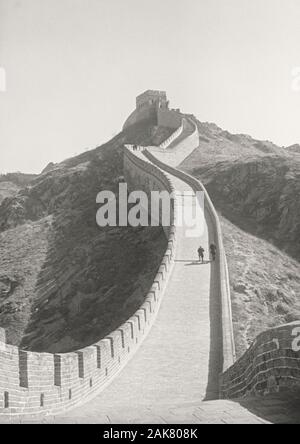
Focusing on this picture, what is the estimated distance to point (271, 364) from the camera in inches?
354

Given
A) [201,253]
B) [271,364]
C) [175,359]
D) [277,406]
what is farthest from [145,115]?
[277,406]

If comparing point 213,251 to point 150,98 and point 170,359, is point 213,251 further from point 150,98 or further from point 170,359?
point 150,98

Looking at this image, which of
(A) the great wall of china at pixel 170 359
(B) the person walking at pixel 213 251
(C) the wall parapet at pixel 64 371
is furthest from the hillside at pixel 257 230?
(C) the wall parapet at pixel 64 371

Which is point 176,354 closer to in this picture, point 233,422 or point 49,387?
point 49,387

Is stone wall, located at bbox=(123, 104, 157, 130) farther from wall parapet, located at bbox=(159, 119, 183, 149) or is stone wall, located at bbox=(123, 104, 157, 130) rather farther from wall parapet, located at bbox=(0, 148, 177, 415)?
wall parapet, located at bbox=(0, 148, 177, 415)

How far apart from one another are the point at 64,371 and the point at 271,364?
381cm

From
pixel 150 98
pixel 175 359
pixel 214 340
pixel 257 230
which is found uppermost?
pixel 150 98

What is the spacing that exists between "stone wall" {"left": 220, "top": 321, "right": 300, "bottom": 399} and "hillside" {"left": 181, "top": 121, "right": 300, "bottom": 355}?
6.23 meters

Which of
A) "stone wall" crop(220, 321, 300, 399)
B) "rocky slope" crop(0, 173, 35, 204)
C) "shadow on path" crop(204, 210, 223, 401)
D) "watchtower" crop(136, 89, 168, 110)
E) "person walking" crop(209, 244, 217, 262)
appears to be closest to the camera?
"stone wall" crop(220, 321, 300, 399)

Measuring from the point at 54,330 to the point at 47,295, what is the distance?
188 inches

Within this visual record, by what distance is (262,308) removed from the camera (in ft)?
70.5

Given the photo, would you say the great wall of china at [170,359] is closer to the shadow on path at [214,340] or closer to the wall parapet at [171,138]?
the shadow on path at [214,340]

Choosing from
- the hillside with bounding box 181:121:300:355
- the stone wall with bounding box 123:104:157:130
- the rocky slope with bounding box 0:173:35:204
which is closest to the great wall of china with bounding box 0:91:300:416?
the hillside with bounding box 181:121:300:355

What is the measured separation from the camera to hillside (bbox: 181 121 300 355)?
21344mm
